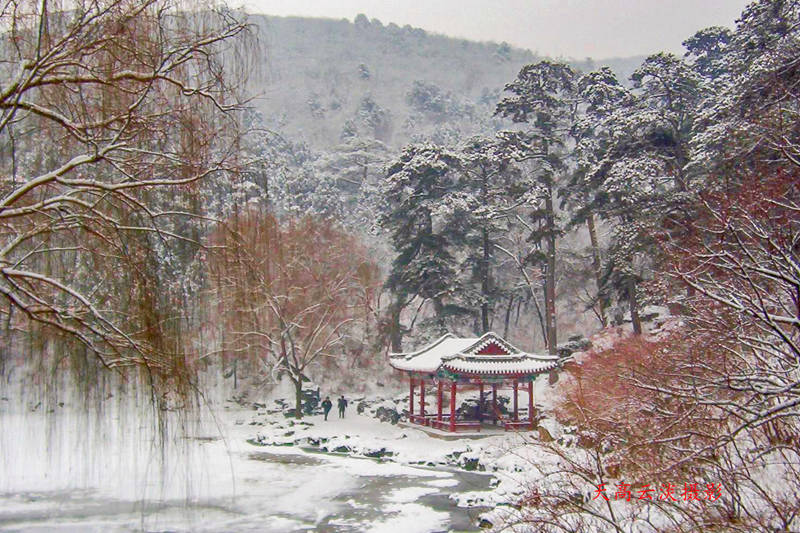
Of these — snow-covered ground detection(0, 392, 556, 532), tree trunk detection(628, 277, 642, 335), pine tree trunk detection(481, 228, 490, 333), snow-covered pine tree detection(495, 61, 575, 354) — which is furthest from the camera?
pine tree trunk detection(481, 228, 490, 333)

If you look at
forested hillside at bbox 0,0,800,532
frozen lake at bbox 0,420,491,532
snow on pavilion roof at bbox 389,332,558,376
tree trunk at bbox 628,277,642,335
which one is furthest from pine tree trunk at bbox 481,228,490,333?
frozen lake at bbox 0,420,491,532

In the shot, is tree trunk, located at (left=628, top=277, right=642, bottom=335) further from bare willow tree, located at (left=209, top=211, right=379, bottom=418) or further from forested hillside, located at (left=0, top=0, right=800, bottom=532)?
bare willow tree, located at (left=209, top=211, right=379, bottom=418)

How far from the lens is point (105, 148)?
148 inches

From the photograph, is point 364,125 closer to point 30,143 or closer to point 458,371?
point 458,371

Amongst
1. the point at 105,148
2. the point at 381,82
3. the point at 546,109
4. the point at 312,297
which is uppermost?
the point at 381,82

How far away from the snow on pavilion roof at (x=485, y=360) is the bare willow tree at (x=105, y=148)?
619 inches

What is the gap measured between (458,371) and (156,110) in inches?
631

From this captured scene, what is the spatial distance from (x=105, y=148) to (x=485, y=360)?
17.4 m

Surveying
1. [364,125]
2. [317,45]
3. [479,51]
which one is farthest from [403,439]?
[479,51]

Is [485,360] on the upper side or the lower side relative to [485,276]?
lower

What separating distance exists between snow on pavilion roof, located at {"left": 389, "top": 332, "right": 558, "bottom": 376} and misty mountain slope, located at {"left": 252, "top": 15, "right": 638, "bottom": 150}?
32.0 meters

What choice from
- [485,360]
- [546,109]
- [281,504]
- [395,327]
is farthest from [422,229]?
[281,504]

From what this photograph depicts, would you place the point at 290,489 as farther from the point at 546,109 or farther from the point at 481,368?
the point at 546,109

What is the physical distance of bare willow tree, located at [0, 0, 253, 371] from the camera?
3816 mm
